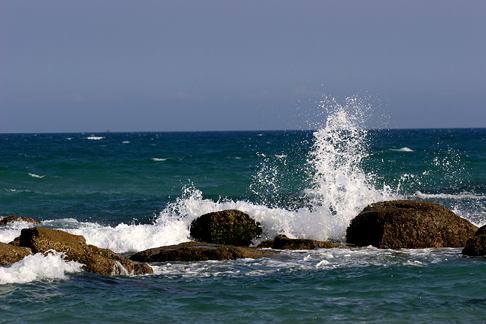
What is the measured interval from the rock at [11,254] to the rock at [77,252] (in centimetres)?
15

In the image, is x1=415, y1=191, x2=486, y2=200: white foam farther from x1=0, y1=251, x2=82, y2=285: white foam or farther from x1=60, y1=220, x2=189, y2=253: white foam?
x1=0, y1=251, x2=82, y2=285: white foam

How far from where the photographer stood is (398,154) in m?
36.9

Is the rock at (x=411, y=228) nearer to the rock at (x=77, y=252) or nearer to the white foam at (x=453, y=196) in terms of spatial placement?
the rock at (x=77, y=252)

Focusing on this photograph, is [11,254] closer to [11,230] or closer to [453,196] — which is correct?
[11,230]

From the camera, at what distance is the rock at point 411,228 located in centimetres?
905

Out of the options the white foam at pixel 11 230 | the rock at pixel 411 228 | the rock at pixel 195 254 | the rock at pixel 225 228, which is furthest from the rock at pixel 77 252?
the rock at pixel 411 228

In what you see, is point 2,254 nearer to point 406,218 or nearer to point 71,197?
point 406,218

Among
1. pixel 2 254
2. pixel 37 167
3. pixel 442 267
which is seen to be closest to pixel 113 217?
pixel 2 254

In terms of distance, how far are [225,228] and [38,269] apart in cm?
414

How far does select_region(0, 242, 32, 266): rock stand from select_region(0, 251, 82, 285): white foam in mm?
118

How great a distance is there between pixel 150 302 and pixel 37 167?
2534 centimetres

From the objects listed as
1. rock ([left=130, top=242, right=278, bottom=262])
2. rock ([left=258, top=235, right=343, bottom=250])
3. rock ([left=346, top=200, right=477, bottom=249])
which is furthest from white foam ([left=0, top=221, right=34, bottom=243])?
rock ([left=346, top=200, right=477, bottom=249])

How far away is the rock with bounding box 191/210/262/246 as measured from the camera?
10.2m

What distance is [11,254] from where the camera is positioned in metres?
7.05
